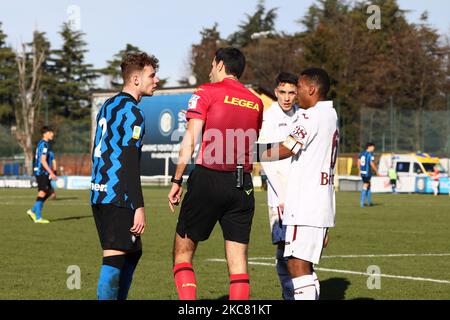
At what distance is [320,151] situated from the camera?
26.3 ft

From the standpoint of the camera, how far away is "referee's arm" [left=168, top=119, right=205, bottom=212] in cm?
791

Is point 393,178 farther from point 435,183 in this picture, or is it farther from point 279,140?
point 279,140

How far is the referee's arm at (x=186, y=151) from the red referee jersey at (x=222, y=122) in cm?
7

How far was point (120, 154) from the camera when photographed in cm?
758

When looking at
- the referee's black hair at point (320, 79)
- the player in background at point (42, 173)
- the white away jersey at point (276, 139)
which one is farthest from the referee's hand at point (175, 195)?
the player in background at point (42, 173)

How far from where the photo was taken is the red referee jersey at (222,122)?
8.07 m

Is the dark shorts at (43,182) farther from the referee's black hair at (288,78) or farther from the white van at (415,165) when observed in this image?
the white van at (415,165)

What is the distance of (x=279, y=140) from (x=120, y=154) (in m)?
2.80

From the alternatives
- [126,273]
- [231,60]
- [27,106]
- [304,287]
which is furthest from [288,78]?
[27,106]

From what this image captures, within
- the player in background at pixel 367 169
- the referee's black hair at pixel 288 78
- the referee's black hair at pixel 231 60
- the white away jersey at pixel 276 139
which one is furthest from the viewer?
the player in background at pixel 367 169

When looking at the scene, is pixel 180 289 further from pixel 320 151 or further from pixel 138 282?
pixel 138 282
